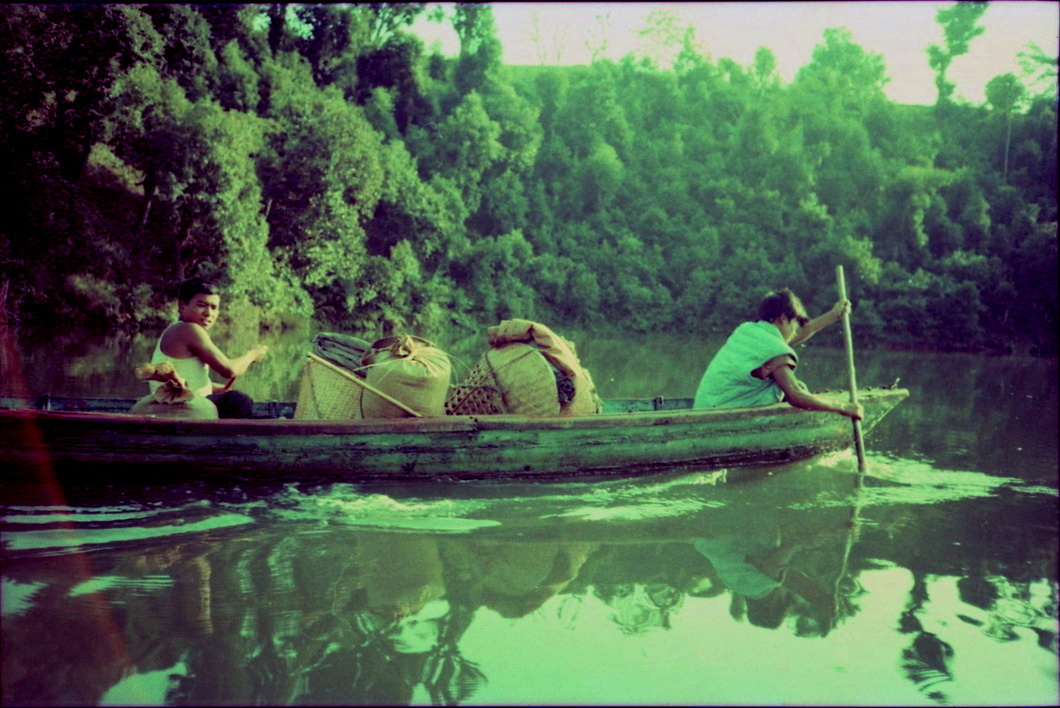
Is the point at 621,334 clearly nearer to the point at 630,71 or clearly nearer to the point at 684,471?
the point at 630,71

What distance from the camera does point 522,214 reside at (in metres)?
22.6

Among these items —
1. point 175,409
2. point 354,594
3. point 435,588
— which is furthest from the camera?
point 175,409

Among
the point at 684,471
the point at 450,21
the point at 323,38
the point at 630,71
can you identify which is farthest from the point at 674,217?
the point at 684,471

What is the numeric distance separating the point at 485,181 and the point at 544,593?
20126 mm

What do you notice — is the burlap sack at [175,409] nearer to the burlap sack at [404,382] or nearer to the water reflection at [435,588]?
the water reflection at [435,588]

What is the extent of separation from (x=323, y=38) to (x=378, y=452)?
708 inches

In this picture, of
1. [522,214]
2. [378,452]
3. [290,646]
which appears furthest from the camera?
[522,214]

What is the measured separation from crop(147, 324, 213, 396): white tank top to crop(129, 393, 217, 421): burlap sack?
0.26ft

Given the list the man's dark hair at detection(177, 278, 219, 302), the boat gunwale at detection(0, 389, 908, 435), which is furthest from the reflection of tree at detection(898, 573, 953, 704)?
the man's dark hair at detection(177, 278, 219, 302)

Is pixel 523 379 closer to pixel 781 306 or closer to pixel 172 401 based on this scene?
pixel 781 306

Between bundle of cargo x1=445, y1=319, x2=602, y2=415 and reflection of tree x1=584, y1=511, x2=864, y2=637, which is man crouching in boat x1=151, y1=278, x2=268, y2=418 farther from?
reflection of tree x1=584, y1=511, x2=864, y2=637

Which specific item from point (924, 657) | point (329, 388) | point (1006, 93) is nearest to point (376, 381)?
point (329, 388)

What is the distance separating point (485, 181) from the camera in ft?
73.3

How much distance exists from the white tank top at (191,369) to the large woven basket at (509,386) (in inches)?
49.7
